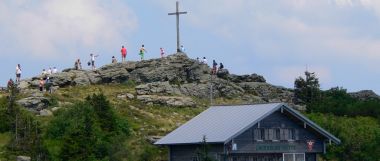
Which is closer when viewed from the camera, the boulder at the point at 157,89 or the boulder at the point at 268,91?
the boulder at the point at 157,89

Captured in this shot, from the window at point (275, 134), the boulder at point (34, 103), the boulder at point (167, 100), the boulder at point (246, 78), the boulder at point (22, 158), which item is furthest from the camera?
the boulder at point (246, 78)

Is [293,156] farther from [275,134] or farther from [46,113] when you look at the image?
[46,113]

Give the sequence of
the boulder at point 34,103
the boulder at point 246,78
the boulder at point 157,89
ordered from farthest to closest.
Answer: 1. the boulder at point 246,78
2. the boulder at point 157,89
3. the boulder at point 34,103

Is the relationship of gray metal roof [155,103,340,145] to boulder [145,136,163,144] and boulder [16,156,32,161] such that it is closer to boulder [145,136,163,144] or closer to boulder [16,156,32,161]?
boulder [145,136,163,144]

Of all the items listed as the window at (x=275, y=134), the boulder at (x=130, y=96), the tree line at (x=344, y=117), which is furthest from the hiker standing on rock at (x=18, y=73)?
the window at (x=275, y=134)

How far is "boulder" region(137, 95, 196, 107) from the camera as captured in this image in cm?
8162

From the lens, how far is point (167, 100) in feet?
269

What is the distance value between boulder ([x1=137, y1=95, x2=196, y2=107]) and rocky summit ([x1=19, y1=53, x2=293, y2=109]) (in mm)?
486

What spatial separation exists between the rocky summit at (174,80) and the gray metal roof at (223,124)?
79.7 ft

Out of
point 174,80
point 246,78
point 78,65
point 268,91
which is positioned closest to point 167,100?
point 174,80

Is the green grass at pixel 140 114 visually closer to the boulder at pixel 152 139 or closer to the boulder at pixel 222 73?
the boulder at pixel 152 139

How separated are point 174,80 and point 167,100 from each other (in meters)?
7.70

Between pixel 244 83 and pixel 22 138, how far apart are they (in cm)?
3657

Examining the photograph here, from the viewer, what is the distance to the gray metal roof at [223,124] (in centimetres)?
5462
